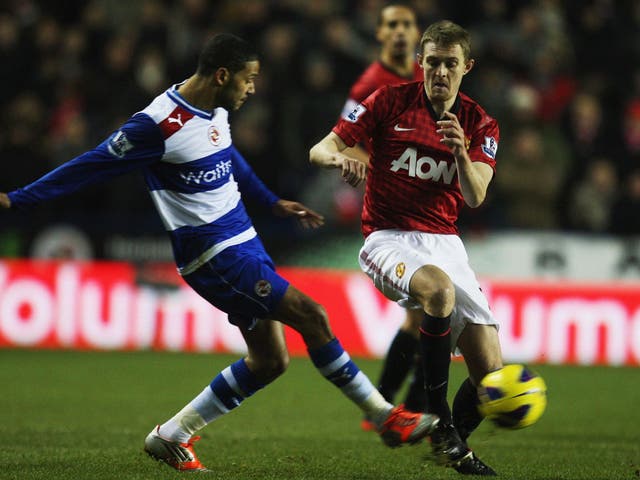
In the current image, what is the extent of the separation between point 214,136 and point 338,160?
0.76 metres

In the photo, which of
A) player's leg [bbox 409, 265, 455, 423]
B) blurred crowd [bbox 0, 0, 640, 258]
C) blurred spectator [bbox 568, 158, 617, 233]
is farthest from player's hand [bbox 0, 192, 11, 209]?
blurred spectator [bbox 568, 158, 617, 233]

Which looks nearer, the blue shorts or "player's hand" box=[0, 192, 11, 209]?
"player's hand" box=[0, 192, 11, 209]

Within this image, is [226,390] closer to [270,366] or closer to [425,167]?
[270,366]

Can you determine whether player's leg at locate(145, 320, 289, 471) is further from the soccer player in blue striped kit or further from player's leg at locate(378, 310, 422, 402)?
player's leg at locate(378, 310, 422, 402)

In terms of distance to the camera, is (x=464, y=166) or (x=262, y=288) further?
(x=262, y=288)

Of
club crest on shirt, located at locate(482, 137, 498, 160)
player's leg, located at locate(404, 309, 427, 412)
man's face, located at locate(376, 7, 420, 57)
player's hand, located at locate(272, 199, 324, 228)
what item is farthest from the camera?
man's face, located at locate(376, 7, 420, 57)

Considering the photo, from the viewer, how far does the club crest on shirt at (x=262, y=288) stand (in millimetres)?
5719

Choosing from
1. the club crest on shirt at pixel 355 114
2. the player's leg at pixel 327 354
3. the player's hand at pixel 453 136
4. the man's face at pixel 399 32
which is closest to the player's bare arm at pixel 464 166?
the player's hand at pixel 453 136

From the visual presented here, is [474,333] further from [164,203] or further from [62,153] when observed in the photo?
[62,153]

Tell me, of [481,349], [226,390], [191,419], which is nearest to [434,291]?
[481,349]

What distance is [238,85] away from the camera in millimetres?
5762

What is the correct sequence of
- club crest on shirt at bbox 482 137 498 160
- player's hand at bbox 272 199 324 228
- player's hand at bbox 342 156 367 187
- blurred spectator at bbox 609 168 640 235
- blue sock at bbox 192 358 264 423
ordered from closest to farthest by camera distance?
player's hand at bbox 342 156 367 187 → club crest on shirt at bbox 482 137 498 160 → blue sock at bbox 192 358 264 423 → player's hand at bbox 272 199 324 228 → blurred spectator at bbox 609 168 640 235

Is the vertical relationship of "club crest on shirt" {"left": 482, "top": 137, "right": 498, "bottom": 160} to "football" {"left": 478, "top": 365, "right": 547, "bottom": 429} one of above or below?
above

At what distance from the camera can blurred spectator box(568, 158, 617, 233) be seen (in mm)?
13359
